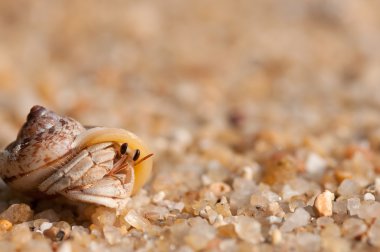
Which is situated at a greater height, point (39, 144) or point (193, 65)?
point (193, 65)

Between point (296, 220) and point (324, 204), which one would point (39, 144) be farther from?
point (324, 204)

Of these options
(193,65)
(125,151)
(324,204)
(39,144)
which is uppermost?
(193,65)

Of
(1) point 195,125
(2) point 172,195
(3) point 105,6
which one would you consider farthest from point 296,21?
(2) point 172,195

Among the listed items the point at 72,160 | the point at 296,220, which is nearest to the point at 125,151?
the point at 72,160

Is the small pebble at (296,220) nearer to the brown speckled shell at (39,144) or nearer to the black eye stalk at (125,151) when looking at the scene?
the black eye stalk at (125,151)

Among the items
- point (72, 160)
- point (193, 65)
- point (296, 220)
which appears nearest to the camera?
point (296, 220)

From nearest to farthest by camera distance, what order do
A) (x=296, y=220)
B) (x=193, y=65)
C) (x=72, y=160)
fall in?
(x=296, y=220) < (x=72, y=160) < (x=193, y=65)

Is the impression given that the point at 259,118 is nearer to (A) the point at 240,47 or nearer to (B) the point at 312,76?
(B) the point at 312,76
